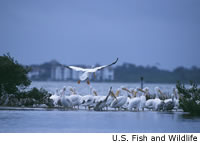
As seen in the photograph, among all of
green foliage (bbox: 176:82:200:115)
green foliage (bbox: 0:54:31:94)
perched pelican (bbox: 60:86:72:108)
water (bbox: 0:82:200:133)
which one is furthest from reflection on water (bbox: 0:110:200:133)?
green foliage (bbox: 0:54:31:94)

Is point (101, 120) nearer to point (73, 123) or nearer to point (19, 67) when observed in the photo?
point (73, 123)

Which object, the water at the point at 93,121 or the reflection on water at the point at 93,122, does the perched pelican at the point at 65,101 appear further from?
the reflection on water at the point at 93,122

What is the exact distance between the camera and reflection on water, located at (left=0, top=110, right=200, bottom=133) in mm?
16250

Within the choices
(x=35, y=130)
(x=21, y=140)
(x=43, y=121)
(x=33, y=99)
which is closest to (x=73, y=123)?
(x=43, y=121)

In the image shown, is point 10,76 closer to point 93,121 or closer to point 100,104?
point 100,104

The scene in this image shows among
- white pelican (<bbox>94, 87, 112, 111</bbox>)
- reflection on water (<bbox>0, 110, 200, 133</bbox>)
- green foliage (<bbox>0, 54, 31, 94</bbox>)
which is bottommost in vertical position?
reflection on water (<bbox>0, 110, 200, 133</bbox>)

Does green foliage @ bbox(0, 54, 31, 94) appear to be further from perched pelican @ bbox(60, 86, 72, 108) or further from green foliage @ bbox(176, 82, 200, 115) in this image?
green foliage @ bbox(176, 82, 200, 115)

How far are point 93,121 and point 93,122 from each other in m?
0.31

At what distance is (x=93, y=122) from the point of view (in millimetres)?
17969

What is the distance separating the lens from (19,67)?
75.6 ft

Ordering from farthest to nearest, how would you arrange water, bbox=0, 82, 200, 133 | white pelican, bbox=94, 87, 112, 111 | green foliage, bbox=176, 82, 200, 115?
white pelican, bbox=94, 87, 112, 111, green foliage, bbox=176, 82, 200, 115, water, bbox=0, 82, 200, 133

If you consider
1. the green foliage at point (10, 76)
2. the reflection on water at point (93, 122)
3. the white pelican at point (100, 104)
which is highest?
the green foliage at point (10, 76)

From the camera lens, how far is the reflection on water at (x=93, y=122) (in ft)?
53.3

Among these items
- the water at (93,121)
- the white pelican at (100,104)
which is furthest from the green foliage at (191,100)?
the white pelican at (100,104)
